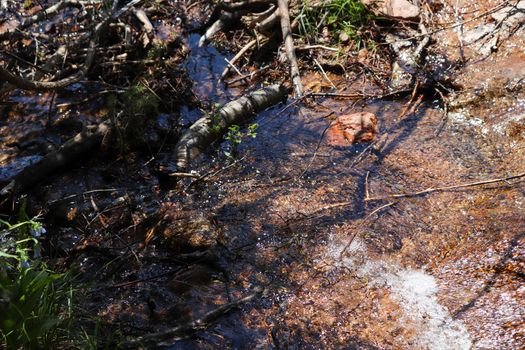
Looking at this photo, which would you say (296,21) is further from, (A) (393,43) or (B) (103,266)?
(B) (103,266)

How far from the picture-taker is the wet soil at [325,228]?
114 inches

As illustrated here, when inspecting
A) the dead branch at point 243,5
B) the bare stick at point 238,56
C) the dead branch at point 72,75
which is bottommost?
the bare stick at point 238,56

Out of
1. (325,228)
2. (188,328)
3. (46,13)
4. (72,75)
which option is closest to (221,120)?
(325,228)

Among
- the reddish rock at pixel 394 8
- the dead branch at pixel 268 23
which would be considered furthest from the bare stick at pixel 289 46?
the reddish rock at pixel 394 8

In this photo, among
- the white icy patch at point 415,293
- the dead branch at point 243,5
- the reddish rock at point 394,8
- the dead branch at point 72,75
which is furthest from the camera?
the dead branch at point 243,5

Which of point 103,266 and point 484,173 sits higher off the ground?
point 103,266

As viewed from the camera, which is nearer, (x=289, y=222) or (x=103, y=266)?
(x=103, y=266)

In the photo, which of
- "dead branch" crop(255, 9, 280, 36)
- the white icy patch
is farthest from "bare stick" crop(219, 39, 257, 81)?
the white icy patch

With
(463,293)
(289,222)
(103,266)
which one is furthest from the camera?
(289,222)

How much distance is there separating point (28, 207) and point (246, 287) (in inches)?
81.3

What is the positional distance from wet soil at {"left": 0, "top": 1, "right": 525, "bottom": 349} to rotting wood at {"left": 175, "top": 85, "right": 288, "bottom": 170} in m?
0.13

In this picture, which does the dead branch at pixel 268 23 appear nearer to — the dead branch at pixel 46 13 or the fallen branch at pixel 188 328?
the dead branch at pixel 46 13

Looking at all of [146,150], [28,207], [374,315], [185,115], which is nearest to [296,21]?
[185,115]

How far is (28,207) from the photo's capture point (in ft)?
13.3
